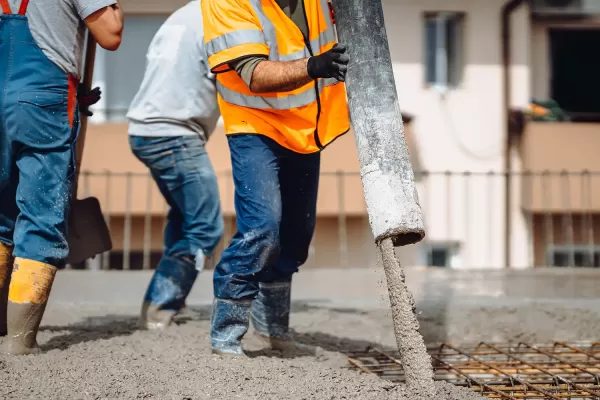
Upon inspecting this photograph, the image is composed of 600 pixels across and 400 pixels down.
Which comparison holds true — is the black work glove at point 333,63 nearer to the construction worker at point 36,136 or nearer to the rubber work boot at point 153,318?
the construction worker at point 36,136

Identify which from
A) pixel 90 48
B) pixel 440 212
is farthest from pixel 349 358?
pixel 440 212

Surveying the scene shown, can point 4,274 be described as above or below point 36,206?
below

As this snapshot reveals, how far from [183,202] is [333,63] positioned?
1802 millimetres

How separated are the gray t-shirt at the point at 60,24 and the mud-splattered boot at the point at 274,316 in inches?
52.1

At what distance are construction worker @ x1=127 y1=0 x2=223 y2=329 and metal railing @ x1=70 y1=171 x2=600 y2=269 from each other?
783 cm

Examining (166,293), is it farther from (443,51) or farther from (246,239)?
(443,51)

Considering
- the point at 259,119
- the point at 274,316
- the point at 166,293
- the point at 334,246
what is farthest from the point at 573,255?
the point at 259,119

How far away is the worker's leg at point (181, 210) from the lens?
15.3 ft

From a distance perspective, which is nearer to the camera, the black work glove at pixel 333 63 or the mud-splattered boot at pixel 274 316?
the black work glove at pixel 333 63

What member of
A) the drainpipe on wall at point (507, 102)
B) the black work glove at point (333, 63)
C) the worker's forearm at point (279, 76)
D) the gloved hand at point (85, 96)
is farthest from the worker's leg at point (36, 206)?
the drainpipe on wall at point (507, 102)

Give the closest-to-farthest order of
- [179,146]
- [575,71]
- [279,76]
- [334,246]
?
[279,76]
[179,146]
[334,246]
[575,71]

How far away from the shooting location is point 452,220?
13938 millimetres

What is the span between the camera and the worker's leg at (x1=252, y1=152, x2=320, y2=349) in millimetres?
3889

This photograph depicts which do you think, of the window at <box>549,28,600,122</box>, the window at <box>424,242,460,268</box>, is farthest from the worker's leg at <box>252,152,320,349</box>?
the window at <box>549,28,600,122</box>
